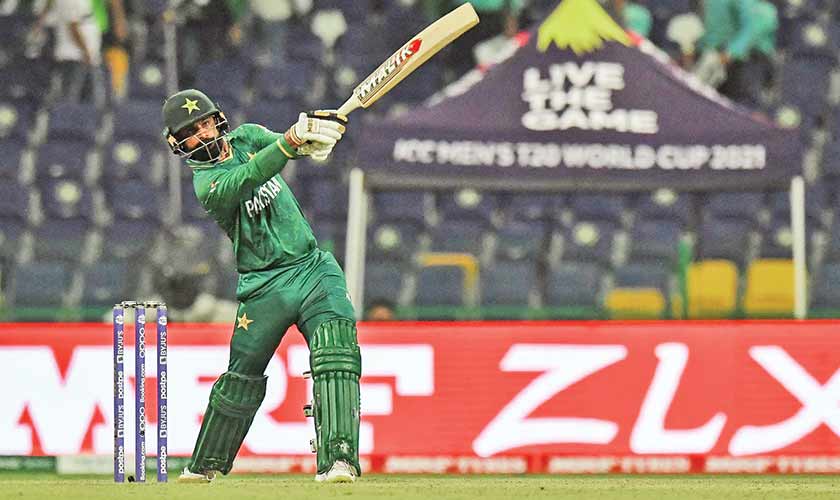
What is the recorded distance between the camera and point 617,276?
13.6 metres

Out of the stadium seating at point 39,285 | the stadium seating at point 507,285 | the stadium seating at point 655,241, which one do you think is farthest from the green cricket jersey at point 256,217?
the stadium seating at point 655,241

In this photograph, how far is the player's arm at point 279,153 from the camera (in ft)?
23.2

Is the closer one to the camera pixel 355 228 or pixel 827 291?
pixel 355 228

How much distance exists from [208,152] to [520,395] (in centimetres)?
328

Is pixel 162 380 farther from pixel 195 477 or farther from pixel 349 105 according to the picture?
pixel 349 105

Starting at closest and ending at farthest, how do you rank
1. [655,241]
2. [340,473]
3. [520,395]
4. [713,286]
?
[340,473] < [520,395] < [713,286] < [655,241]

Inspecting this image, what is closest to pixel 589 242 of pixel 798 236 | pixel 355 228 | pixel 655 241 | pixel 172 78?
pixel 655 241

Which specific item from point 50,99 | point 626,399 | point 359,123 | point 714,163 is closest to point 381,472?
point 626,399

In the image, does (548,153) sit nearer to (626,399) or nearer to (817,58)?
(626,399)

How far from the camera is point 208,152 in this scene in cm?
755

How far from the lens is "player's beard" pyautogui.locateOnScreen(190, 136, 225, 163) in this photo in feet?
24.8

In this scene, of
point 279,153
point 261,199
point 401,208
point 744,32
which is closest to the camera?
point 279,153

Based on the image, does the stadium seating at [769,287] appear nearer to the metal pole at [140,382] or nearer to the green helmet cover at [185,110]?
the metal pole at [140,382]

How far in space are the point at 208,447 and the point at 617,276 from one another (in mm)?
6397
